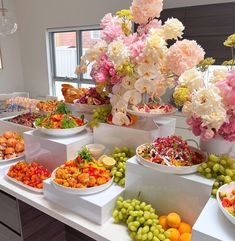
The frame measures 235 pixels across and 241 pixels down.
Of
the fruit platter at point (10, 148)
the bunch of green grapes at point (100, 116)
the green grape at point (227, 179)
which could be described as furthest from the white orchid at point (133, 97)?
the fruit platter at point (10, 148)

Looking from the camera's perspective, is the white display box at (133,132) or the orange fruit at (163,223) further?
the white display box at (133,132)

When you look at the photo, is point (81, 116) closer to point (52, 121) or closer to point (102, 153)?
point (52, 121)

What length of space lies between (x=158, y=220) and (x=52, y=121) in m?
0.85

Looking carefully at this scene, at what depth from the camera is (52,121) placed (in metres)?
1.49

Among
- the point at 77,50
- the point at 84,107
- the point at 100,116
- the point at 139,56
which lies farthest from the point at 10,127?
the point at 77,50

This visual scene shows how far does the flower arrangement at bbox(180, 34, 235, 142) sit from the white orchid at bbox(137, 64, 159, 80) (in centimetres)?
17

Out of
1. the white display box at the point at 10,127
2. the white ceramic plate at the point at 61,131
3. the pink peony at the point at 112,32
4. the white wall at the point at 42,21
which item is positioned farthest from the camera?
the white wall at the point at 42,21


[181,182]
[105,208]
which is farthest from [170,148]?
[105,208]

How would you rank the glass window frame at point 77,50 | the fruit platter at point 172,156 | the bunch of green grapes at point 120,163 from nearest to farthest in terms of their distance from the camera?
the fruit platter at point 172,156, the bunch of green grapes at point 120,163, the glass window frame at point 77,50

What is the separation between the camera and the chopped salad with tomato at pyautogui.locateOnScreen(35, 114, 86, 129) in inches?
57.0

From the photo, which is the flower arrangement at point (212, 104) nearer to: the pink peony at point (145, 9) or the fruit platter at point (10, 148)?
the pink peony at point (145, 9)

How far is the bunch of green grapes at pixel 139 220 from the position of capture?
91 cm

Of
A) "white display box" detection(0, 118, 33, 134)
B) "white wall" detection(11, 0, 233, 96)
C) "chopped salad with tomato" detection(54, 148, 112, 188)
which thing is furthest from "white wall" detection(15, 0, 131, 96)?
"chopped salad with tomato" detection(54, 148, 112, 188)

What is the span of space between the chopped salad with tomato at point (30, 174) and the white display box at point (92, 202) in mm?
138
